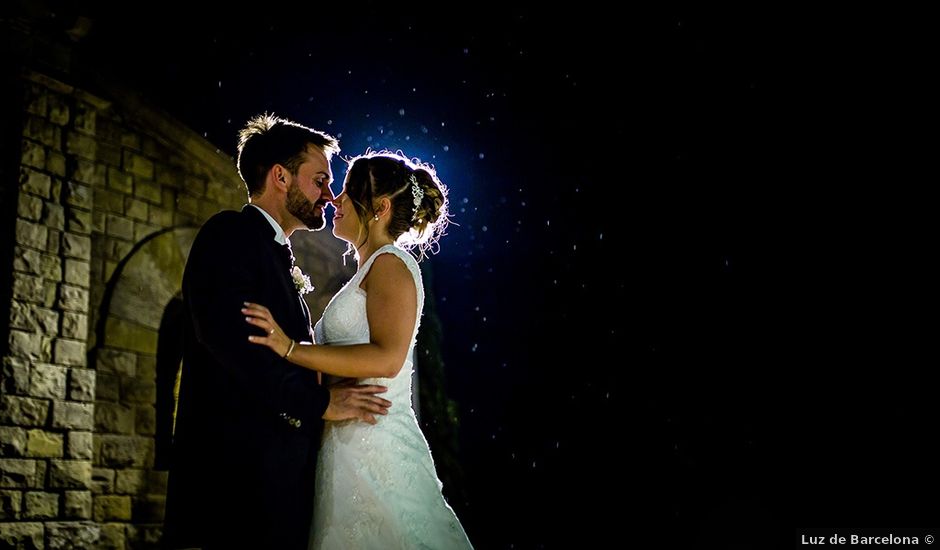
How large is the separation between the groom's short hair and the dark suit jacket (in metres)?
0.50

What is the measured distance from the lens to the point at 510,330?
44.5 feet

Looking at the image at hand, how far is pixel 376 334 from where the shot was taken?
10.5 feet

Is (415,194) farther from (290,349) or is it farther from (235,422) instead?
(235,422)

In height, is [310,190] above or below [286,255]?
above

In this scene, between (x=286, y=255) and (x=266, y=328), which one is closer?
(x=266, y=328)

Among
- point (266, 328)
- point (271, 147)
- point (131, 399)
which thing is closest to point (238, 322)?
point (266, 328)

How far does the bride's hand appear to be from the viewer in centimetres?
290

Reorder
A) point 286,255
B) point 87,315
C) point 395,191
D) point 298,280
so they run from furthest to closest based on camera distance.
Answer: point 87,315
point 395,191
point 298,280
point 286,255

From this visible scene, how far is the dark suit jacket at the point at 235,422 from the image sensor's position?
2.81 meters

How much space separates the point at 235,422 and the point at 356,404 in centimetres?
44

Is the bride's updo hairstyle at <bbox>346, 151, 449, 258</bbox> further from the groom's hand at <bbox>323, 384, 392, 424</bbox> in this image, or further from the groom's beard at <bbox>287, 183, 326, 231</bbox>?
the groom's hand at <bbox>323, 384, 392, 424</bbox>

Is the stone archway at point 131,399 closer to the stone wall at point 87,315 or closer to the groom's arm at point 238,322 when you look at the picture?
the stone wall at point 87,315

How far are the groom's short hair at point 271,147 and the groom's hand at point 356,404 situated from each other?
936 millimetres

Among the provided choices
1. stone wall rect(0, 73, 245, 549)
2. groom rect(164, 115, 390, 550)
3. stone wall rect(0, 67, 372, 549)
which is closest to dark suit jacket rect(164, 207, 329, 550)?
groom rect(164, 115, 390, 550)
